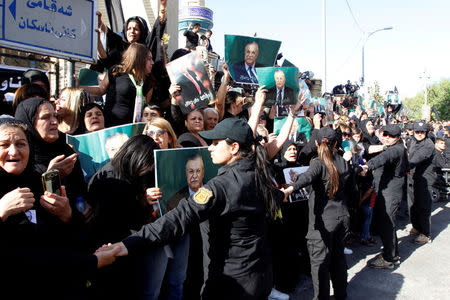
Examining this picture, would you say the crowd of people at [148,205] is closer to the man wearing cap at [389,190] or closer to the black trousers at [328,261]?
the black trousers at [328,261]

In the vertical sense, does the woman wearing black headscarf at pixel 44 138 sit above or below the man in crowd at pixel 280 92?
below

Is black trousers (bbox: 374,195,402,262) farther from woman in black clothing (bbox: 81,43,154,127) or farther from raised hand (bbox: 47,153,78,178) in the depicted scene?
raised hand (bbox: 47,153,78,178)

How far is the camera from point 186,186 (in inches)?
109

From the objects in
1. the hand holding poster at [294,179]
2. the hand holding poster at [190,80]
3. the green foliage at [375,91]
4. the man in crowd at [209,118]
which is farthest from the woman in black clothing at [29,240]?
the green foliage at [375,91]

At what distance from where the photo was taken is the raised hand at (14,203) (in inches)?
65.1

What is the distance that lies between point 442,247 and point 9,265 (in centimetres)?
715

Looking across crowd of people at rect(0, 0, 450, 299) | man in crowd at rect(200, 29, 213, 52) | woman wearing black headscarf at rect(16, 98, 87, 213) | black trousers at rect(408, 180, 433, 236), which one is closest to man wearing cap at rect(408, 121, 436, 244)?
black trousers at rect(408, 180, 433, 236)

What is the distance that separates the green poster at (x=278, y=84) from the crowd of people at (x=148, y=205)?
0.48 feet

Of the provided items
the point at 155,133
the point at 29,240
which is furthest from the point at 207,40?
the point at 29,240

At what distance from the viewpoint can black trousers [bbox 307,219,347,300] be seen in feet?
13.1

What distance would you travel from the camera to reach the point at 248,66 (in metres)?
4.60

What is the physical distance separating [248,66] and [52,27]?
2317 mm

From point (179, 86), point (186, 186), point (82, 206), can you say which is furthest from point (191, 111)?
point (82, 206)

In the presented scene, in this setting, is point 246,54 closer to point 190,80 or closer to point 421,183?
point 190,80
